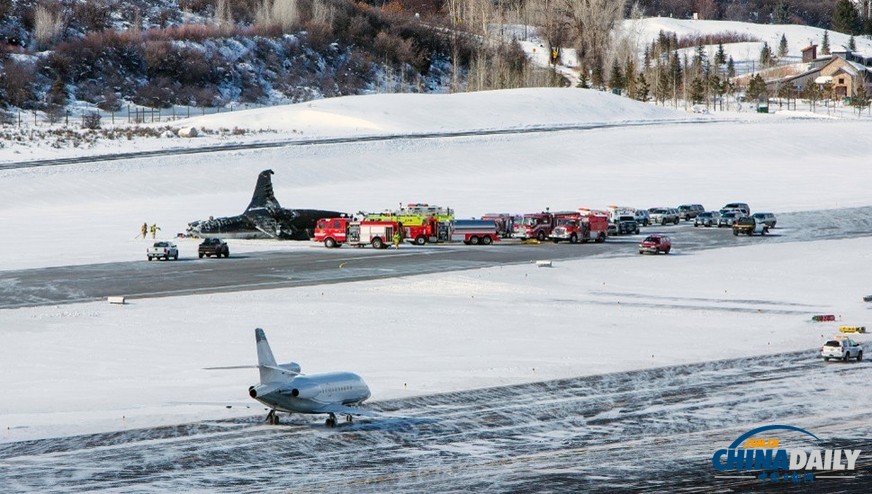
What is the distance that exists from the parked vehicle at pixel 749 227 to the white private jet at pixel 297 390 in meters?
53.2

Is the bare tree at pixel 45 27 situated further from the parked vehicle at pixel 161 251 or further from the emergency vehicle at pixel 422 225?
the parked vehicle at pixel 161 251

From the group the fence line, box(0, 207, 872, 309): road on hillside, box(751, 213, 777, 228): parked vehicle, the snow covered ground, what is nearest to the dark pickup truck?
box(0, 207, 872, 309): road on hillside

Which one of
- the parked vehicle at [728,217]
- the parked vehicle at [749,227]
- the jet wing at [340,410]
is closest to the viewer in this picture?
the jet wing at [340,410]

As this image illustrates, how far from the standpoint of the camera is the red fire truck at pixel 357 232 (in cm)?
7944

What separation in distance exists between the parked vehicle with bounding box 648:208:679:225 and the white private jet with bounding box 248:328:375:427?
59924 millimetres

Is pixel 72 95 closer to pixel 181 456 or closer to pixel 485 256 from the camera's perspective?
Result: pixel 485 256

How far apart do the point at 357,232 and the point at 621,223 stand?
65.3 feet

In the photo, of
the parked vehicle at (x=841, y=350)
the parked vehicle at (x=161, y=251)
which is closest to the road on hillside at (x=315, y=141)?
the parked vehicle at (x=161, y=251)

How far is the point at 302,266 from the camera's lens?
2756 inches

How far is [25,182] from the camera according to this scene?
337 feet

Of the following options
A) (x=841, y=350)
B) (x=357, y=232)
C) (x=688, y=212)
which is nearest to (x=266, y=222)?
(x=357, y=232)

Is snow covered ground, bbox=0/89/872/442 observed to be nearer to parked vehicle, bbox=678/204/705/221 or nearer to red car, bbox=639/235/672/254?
red car, bbox=639/235/672/254

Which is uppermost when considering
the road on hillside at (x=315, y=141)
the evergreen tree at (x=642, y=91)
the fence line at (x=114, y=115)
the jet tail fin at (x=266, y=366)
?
the evergreen tree at (x=642, y=91)

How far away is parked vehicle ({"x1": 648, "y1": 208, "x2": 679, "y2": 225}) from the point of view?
93.9 m
